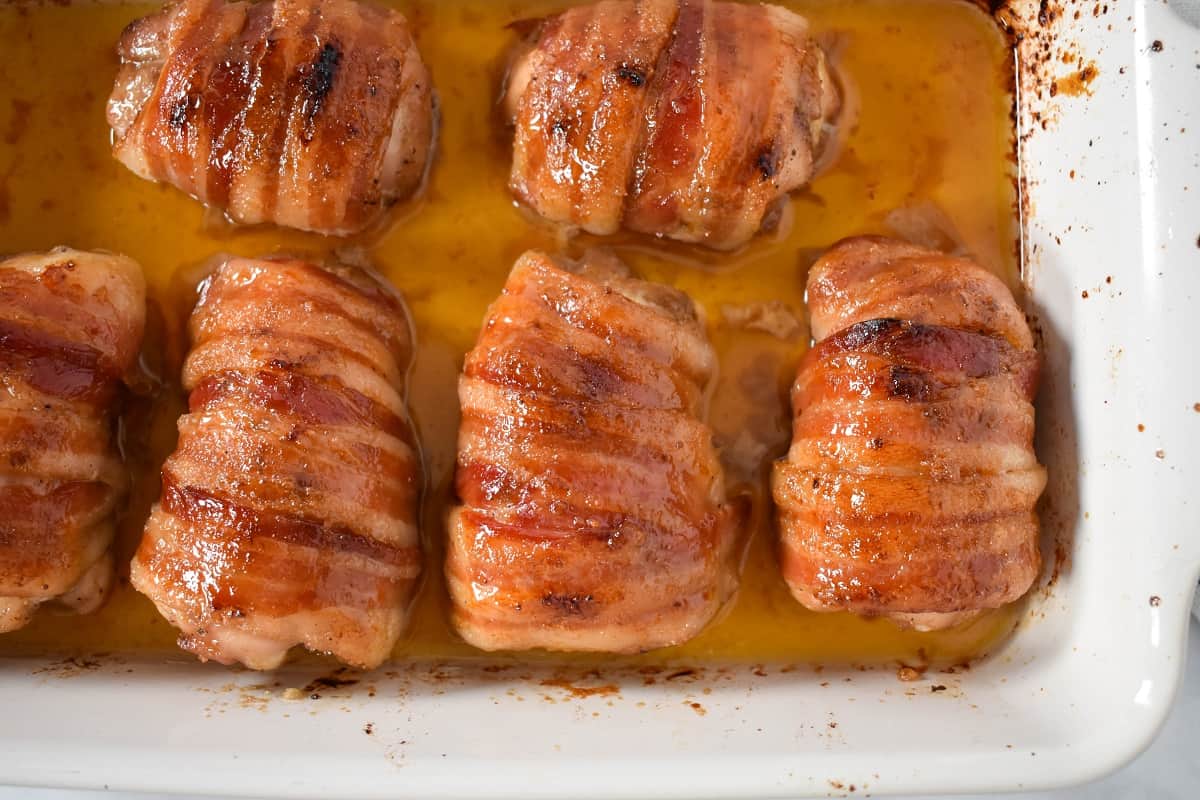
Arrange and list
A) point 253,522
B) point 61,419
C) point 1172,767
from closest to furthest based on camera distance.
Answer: point 253,522
point 61,419
point 1172,767

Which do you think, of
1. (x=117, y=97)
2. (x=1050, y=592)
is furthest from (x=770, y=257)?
(x=117, y=97)

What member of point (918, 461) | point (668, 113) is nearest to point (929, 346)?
point (918, 461)

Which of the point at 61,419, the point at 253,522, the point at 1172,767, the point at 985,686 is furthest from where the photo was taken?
the point at 1172,767

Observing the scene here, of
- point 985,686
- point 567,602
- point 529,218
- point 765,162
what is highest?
point 765,162

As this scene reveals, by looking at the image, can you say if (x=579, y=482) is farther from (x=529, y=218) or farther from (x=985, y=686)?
(x=985, y=686)

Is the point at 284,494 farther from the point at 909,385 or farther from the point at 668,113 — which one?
the point at 909,385

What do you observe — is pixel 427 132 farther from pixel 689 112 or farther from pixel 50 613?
pixel 50 613

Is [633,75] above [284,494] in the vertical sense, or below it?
above

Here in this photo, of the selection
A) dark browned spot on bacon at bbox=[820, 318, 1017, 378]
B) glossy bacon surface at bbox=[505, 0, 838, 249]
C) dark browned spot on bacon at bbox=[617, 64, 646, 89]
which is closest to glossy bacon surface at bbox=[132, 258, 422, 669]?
glossy bacon surface at bbox=[505, 0, 838, 249]

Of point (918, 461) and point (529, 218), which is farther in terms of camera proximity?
point (529, 218)
